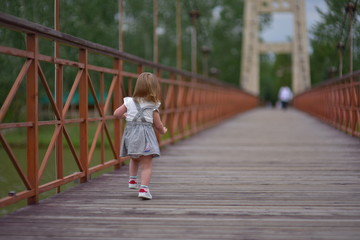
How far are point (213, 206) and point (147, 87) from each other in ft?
2.55

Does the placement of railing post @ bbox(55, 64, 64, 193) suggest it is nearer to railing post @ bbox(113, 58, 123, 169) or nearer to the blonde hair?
the blonde hair

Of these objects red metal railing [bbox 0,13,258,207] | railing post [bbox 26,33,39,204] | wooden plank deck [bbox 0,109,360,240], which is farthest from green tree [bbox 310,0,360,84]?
railing post [bbox 26,33,39,204]

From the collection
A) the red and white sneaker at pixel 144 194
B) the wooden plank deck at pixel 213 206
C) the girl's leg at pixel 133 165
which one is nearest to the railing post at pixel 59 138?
the wooden plank deck at pixel 213 206

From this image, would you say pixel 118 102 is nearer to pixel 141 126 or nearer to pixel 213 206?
pixel 141 126

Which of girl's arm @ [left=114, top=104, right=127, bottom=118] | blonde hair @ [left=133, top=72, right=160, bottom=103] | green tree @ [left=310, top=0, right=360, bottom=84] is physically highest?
green tree @ [left=310, top=0, right=360, bottom=84]

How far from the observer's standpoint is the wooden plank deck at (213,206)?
9.10 feet

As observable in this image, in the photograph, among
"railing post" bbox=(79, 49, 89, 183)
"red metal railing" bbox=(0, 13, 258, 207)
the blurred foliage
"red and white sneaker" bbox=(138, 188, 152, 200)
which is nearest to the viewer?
"red metal railing" bbox=(0, 13, 258, 207)

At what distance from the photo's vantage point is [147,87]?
369cm

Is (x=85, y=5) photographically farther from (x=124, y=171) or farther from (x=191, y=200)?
(x=191, y=200)

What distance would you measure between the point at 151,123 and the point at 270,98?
40.9 metres

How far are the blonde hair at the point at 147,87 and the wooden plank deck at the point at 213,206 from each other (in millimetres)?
574

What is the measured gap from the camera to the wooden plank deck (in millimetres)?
2773

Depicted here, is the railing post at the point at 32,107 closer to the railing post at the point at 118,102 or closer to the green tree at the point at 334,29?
the railing post at the point at 118,102

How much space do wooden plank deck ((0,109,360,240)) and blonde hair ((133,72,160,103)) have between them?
0.57 metres
